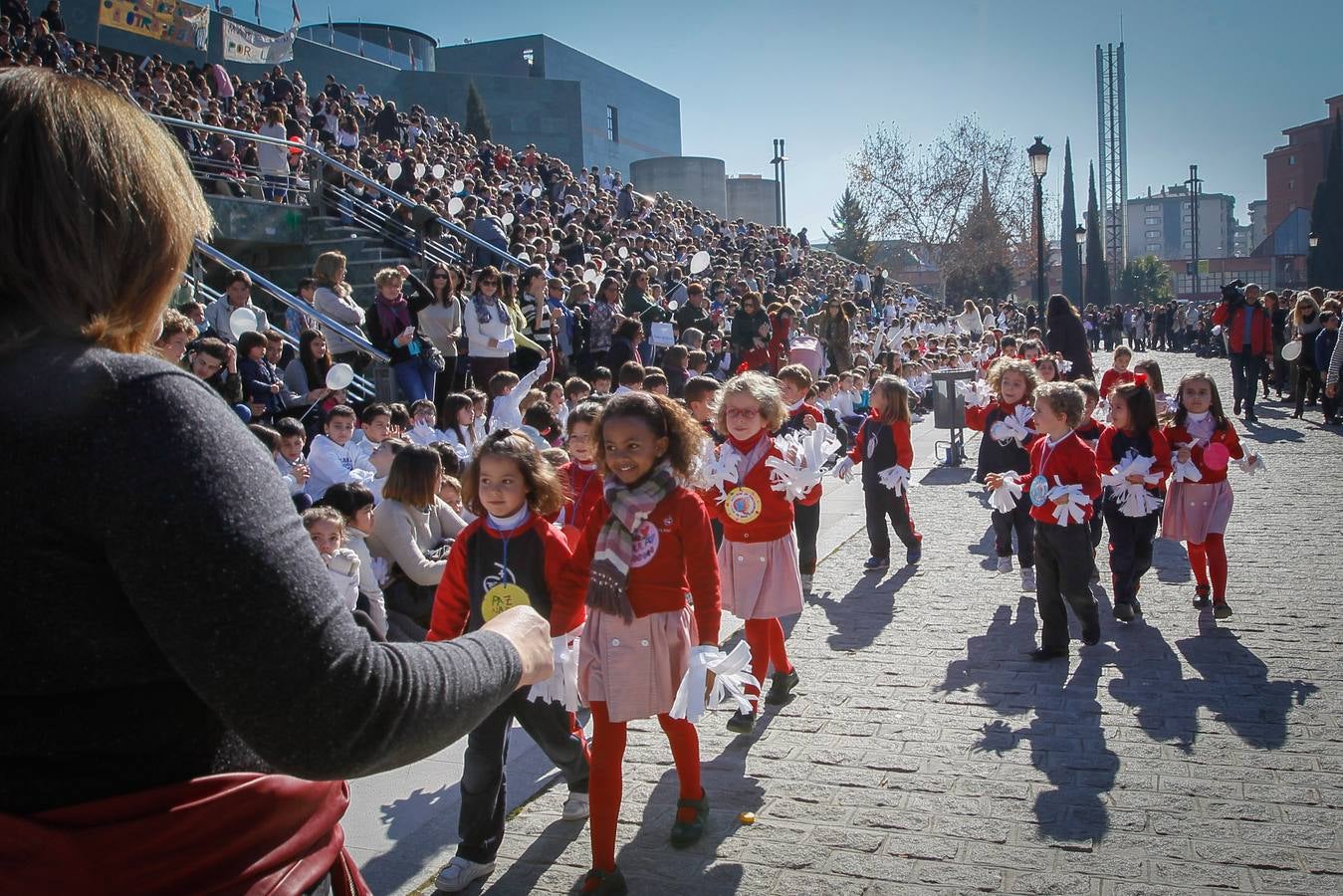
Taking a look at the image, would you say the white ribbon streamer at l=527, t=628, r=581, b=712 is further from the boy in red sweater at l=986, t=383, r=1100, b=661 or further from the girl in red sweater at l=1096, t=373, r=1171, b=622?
the girl in red sweater at l=1096, t=373, r=1171, b=622

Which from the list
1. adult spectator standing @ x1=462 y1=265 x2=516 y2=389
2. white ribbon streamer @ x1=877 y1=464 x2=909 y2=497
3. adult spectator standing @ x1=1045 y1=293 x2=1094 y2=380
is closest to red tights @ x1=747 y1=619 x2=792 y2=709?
white ribbon streamer @ x1=877 y1=464 x2=909 y2=497

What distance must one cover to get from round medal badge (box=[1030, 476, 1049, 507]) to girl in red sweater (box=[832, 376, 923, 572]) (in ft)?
6.93

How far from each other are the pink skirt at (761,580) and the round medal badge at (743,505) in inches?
5.6

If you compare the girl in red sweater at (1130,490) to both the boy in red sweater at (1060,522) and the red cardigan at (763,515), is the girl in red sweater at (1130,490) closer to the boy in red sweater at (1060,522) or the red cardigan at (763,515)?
the boy in red sweater at (1060,522)

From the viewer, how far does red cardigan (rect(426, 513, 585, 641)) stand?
4184mm

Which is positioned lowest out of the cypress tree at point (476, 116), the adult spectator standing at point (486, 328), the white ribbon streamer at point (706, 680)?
the white ribbon streamer at point (706, 680)

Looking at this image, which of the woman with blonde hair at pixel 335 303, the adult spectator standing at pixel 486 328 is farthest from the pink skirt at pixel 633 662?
the adult spectator standing at pixel 486 328

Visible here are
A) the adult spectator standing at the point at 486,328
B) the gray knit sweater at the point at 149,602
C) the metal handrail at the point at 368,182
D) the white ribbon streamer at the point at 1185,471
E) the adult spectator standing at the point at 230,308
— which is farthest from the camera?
the metal handrail at the point at 368,182

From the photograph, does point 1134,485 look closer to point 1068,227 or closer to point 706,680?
point 706,680

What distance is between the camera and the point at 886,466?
29.5 ft

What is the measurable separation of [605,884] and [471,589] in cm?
124

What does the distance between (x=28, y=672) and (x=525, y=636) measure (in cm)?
63

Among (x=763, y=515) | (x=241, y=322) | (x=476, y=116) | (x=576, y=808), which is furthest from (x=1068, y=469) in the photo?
(x=476, y=116)

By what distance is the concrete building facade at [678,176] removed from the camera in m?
57.1
